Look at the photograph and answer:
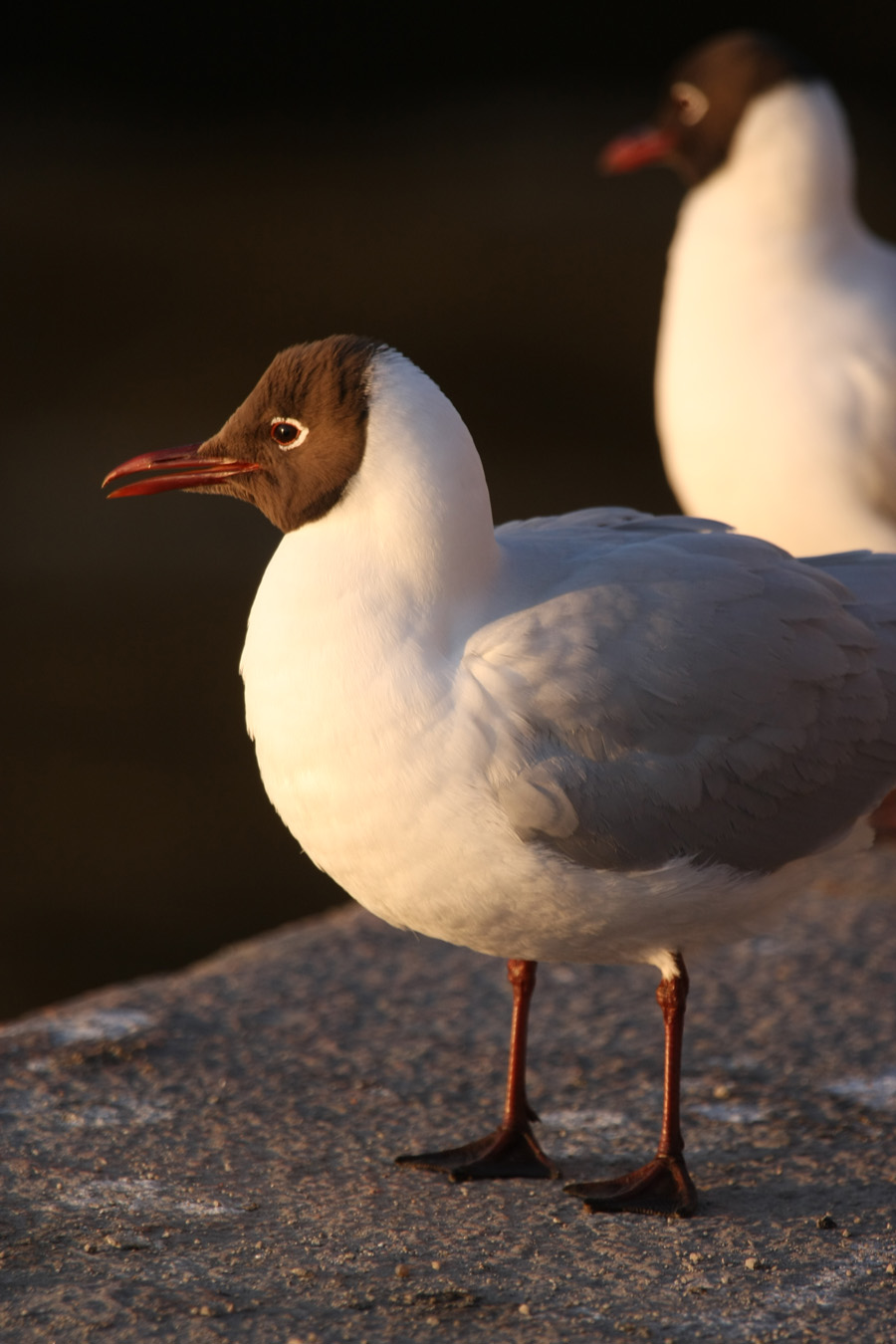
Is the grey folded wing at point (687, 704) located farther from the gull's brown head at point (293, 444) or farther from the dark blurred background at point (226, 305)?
the dark blurred background at point (226, 305)

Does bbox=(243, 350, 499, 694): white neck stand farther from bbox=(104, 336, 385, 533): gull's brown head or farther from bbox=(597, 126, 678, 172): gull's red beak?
bbox=(597, 126, 678, 172): gull's red beak

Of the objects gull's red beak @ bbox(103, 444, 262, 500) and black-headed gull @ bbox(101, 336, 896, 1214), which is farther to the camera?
gull's red beak @ bbox(103, 444, 262, 500)

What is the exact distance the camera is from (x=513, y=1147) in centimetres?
311

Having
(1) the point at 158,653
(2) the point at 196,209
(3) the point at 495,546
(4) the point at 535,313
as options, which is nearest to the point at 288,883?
(1) the point at 158,653

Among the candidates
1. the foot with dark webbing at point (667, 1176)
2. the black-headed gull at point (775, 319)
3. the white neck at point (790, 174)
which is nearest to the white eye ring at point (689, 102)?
the black-headed gull at point (775, 319)

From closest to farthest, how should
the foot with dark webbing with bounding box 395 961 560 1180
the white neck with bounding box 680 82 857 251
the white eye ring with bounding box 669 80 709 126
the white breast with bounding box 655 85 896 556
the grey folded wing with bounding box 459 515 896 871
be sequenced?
the grey folded wing with bounding box 459 515 896 871
the foot with dark webbing with bounding box 395 961 560 1180
the white breast with bounding box 655 85 896 556
the white neck with bounding box 680 82 857 251
the white eye ring with bounding box 669 80 709 126

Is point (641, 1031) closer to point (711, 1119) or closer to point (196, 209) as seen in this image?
point (711, 1119)

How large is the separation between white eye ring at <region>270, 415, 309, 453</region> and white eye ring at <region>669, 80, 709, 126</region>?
2928mm

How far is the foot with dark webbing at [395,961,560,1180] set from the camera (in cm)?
305

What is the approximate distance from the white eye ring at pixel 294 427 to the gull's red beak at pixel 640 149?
2.92 metres

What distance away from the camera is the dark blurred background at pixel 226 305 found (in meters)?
7.14

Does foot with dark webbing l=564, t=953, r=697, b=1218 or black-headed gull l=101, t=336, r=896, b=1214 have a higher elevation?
black-headed gull l=101, t=336, r=896, b=1214

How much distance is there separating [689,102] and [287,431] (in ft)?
9.91

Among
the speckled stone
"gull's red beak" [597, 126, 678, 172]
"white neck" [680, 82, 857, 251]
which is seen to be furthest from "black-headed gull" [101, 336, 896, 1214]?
"gull's red beak" [597, 126, 678, 172]
